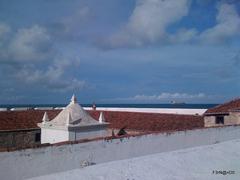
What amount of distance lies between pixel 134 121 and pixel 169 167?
1103cm

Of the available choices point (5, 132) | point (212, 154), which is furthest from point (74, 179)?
point (5, 132)

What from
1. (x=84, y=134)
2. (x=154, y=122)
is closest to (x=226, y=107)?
(x=154, y=122)

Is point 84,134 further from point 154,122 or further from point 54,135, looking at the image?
point 154,122

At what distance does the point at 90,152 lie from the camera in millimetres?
11461

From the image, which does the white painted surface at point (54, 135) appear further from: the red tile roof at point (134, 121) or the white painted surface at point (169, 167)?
the white painted surface at point (169, 167)

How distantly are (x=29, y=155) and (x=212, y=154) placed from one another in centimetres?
842

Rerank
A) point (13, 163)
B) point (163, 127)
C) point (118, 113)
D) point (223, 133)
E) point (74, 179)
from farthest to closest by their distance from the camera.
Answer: point (118, 113) < point (163, 127) < point (223, 133) < point (74, 179) < point (13, 163)

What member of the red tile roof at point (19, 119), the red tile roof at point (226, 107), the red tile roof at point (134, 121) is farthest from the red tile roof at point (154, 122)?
the red tile roof at point (19, 119)

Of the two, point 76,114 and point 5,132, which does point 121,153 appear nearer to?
point 76,114

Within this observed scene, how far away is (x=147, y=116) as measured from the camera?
78.2 feet

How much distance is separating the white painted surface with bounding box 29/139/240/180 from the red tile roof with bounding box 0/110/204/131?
6.51m

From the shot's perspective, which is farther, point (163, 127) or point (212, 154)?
point (163, 127)

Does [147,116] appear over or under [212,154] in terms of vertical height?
over

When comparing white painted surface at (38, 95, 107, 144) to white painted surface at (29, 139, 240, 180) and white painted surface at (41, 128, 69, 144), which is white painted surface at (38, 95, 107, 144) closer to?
white painted surface at (41, 128, 69, 144)
